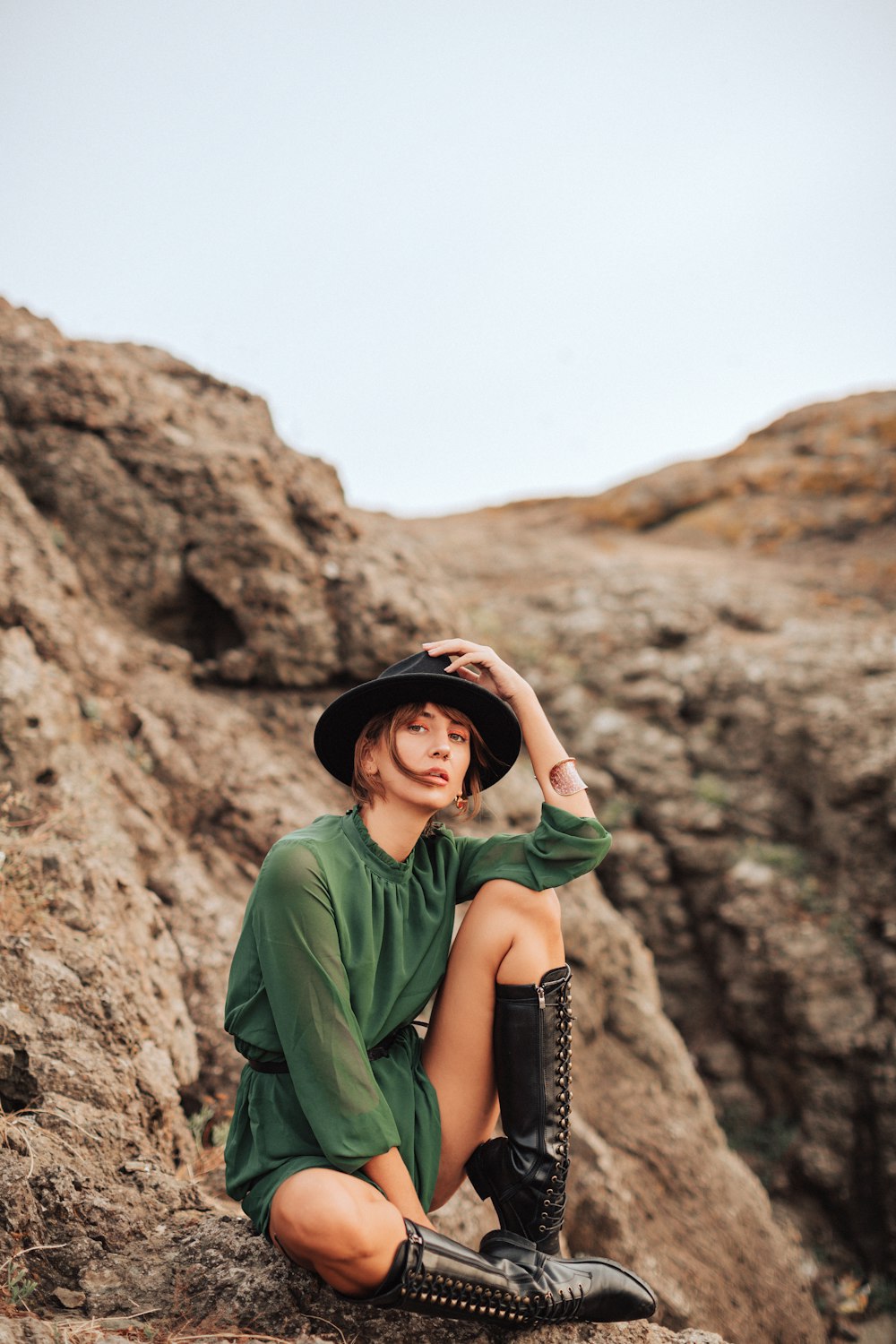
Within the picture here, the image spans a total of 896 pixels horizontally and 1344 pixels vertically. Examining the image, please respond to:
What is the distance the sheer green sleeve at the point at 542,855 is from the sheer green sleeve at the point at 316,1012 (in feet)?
1.85

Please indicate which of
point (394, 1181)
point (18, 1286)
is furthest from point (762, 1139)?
point (18, 1286)

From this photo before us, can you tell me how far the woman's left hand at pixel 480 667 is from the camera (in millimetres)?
2861

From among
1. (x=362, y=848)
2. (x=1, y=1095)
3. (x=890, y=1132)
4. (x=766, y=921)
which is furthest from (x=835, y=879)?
(x=1, y=1095)

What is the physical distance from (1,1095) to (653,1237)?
10.7 feet

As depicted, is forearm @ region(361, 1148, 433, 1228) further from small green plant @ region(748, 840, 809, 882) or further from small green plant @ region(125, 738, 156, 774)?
small green plant @ region(748, 840, 809, 882)

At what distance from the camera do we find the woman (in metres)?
Answer: 2.26

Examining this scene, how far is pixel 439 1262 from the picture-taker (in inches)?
87.4

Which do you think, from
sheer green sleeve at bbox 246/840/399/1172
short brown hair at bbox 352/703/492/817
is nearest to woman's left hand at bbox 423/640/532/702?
short brown hair at bbox 352/703/492/817

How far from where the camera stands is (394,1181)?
2336 millimetres

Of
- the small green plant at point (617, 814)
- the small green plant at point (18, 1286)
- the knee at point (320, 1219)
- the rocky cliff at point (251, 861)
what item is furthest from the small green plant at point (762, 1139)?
the small green plant at point (18, 1286)

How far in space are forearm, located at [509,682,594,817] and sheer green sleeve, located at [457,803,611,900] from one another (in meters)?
0.05

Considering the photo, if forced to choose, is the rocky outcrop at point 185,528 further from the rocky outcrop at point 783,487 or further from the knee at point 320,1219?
the rocky outcrop at point 783,487

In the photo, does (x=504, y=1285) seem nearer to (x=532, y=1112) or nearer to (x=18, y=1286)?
(x=532, y=1112)

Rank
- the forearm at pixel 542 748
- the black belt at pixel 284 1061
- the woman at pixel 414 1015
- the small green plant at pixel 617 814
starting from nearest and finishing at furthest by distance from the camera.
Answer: the woman at pixel 414 1015, the black belt at pixel 284 1061, the forearm at pixel 542 748, the small green plant at pixel 617 814
